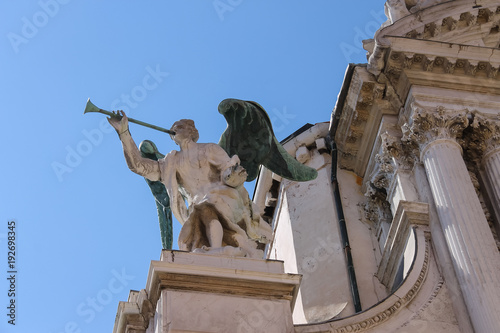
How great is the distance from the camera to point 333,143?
1817 cm

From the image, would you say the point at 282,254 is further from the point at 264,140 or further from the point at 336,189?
the point at 264,140

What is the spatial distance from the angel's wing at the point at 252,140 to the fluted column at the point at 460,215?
1816 millimetres

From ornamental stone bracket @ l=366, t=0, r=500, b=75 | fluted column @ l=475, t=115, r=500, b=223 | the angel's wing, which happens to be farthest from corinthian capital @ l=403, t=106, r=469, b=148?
the angel's wing

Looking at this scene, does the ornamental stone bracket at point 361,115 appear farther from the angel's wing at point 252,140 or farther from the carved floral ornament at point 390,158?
the angel's wing at point 252,140

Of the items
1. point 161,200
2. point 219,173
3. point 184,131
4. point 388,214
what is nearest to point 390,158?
point 388,214

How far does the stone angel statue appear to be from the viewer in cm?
1324

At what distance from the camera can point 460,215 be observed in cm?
1393

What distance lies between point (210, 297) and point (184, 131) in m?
2.94

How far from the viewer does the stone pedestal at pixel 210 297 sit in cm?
1194

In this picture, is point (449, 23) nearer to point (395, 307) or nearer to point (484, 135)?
point (484, 135)

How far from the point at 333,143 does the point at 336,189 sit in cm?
78

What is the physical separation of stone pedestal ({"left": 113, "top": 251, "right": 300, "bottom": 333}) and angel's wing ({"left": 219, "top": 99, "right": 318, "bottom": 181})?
287 centimetres

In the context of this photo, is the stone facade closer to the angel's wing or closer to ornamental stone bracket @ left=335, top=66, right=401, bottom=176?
ornamental stone bracket @ left=335, top=66, right=401, bottom=176

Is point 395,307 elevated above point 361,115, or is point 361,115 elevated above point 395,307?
point 361,115
